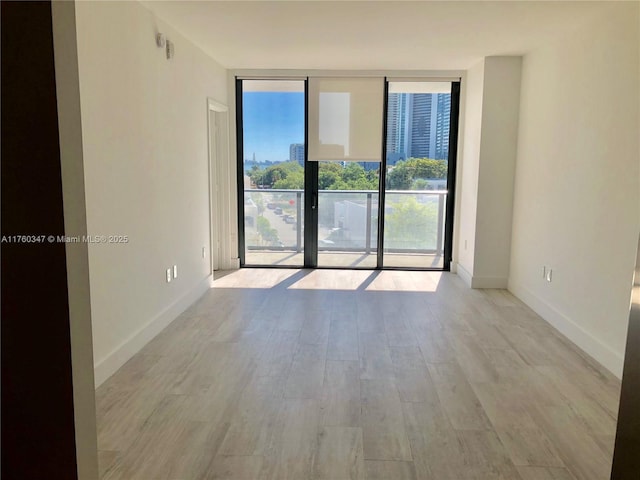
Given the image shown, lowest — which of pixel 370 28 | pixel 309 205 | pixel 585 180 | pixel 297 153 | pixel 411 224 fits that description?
pixel 411 224

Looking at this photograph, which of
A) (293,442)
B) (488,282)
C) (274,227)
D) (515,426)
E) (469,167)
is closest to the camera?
(293,442)

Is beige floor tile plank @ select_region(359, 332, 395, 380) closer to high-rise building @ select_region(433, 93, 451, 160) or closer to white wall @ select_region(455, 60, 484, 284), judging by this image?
white wall @ select_region(455, 60, 484, 284)

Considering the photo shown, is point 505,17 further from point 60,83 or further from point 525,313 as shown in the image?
point 60,83

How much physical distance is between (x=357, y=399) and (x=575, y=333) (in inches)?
80.5

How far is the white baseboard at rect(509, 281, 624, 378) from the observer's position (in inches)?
125

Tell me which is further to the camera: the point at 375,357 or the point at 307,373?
the point at 375,357

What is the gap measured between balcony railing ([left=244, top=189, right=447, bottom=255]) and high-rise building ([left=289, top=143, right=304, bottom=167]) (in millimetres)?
407

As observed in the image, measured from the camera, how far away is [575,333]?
372 centimetres

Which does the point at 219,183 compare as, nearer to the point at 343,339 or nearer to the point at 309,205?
the point at 309,205

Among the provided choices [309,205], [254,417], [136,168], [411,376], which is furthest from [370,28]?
[254,417]

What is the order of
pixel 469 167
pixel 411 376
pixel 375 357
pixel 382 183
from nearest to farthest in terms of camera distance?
pixel 411 376 < pixel 375 357 < pixel 469 167 < pixel 382 183

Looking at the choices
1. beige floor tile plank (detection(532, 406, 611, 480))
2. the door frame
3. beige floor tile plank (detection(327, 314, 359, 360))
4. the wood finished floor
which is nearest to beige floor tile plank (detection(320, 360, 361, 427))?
the wood finished floor

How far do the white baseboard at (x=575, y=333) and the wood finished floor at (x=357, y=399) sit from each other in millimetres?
78

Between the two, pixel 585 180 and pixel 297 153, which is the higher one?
pixel 297 153
